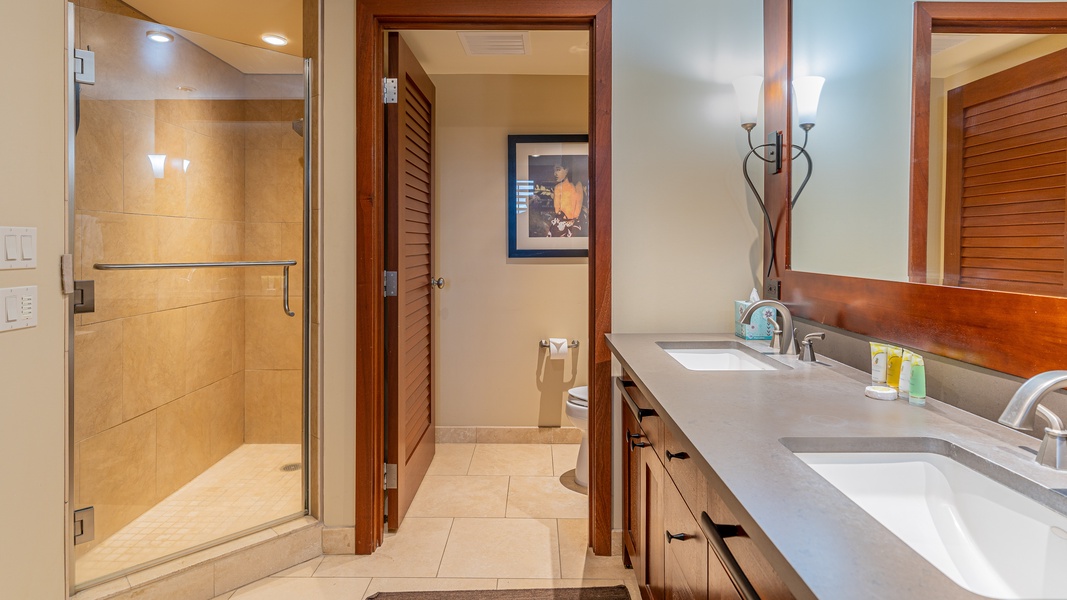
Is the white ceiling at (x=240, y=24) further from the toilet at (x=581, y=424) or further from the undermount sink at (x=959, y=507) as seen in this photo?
the undermount sink at (x=959, y=507)

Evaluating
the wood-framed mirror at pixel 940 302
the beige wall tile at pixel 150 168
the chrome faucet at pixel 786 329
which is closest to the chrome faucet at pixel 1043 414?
the wood-framed mirror at pixel 940 302

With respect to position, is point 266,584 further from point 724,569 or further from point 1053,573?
point 1053,573

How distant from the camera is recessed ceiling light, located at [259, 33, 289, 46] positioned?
2916 mm

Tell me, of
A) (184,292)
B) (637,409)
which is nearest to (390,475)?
(184,292)

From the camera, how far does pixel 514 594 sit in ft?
6.84

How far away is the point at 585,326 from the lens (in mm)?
3750

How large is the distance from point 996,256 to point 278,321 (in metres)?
2.24

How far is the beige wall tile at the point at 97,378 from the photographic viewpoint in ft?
5.87

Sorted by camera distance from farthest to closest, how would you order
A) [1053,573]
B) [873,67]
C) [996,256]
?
[873,67] → [996,256] → [1053,573]

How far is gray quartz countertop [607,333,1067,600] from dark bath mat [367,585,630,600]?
88 centimetres

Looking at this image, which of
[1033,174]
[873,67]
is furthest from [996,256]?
[873,67]

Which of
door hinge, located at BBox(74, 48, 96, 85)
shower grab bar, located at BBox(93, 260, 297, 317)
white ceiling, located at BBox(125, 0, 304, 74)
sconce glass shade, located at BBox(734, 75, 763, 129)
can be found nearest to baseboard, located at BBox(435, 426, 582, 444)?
shower grab bar, located at BBox(93, 260, 297, 317)

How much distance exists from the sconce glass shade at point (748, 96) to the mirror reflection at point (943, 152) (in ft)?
0.57

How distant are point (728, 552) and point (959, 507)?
38cm
